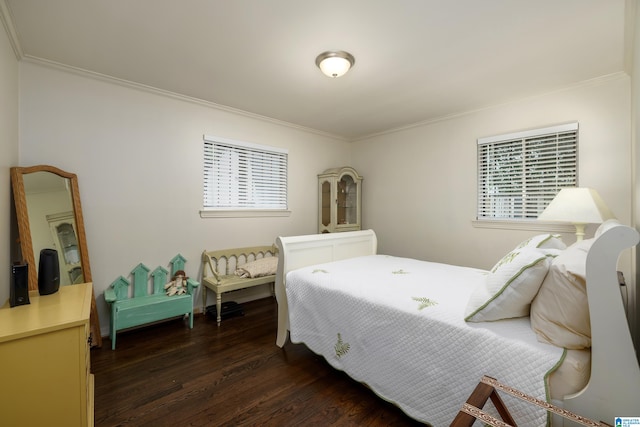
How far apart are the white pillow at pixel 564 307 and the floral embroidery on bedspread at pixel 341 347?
1.05 m

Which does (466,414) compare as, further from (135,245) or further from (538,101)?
(538,101)

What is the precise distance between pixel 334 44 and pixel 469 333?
2024mm

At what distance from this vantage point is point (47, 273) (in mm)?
1541

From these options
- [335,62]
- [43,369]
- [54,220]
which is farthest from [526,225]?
[54,220]

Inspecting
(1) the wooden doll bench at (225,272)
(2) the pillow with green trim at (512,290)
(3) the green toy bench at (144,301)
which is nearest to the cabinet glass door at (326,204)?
(1) the wooden doll bench at (225,272)

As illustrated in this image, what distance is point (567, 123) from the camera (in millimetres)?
2689

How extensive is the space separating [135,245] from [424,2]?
10.2 feet

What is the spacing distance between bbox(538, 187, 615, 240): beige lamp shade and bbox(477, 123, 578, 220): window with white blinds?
0.52m

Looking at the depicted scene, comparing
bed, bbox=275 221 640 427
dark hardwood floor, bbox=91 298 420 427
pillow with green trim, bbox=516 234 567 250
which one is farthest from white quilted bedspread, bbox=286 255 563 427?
pillow with green trim, bbox=516 234 567 250

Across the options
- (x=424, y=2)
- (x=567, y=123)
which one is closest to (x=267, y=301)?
(x=424, y=2)

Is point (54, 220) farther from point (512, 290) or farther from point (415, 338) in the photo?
point (512, 290)

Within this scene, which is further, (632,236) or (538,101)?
(538,101)

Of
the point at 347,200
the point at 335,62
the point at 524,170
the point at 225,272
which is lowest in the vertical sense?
the point at 225,272

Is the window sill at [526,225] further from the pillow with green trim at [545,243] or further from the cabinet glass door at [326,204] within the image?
the cabinet glass door at [326,204]
